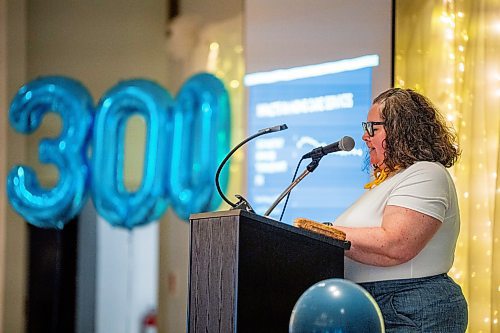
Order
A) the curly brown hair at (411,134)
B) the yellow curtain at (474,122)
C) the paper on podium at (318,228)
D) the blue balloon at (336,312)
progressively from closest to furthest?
the blue balloon at (336,312) < the paper on podium at (318,228) < the curly brown hair at (411,134) < the yellow curtain at (474,122)

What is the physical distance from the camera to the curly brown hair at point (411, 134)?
2580mm

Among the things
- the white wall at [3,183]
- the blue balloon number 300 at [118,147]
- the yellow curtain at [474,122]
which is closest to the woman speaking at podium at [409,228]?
the yellow curtain at [474,122]

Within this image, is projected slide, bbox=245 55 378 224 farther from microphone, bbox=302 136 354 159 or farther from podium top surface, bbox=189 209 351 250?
podium top surface, bbox=189 209 351 250

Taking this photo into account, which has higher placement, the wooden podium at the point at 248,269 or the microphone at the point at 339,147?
the microphone at the point at 339,147

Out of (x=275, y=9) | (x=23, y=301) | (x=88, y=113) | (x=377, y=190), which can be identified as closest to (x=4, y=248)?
(x=23, y=301)

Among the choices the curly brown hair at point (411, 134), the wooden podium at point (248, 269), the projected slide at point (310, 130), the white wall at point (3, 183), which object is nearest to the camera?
the wooden podium at point (248, 269)

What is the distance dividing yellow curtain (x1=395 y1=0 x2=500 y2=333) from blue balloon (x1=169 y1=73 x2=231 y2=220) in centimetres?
152

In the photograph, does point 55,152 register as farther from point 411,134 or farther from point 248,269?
point 248,269

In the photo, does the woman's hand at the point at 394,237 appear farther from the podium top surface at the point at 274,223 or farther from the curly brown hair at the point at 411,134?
the curly brown hair at the point at 411,134

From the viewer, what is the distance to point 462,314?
2.45m

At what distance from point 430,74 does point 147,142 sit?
6.41 ft

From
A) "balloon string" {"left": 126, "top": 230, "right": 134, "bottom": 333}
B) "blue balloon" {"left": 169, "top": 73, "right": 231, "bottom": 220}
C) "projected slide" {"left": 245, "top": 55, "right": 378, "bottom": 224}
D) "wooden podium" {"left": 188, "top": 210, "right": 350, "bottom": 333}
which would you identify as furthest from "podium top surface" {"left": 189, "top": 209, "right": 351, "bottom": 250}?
"balloon string" {"left": 126, "top": 230, "right": 134, "bottom": 333}

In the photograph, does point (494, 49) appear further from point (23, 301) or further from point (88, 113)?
point (23, 301)

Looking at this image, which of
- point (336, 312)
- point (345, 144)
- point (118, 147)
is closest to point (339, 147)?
point (345, 144)
